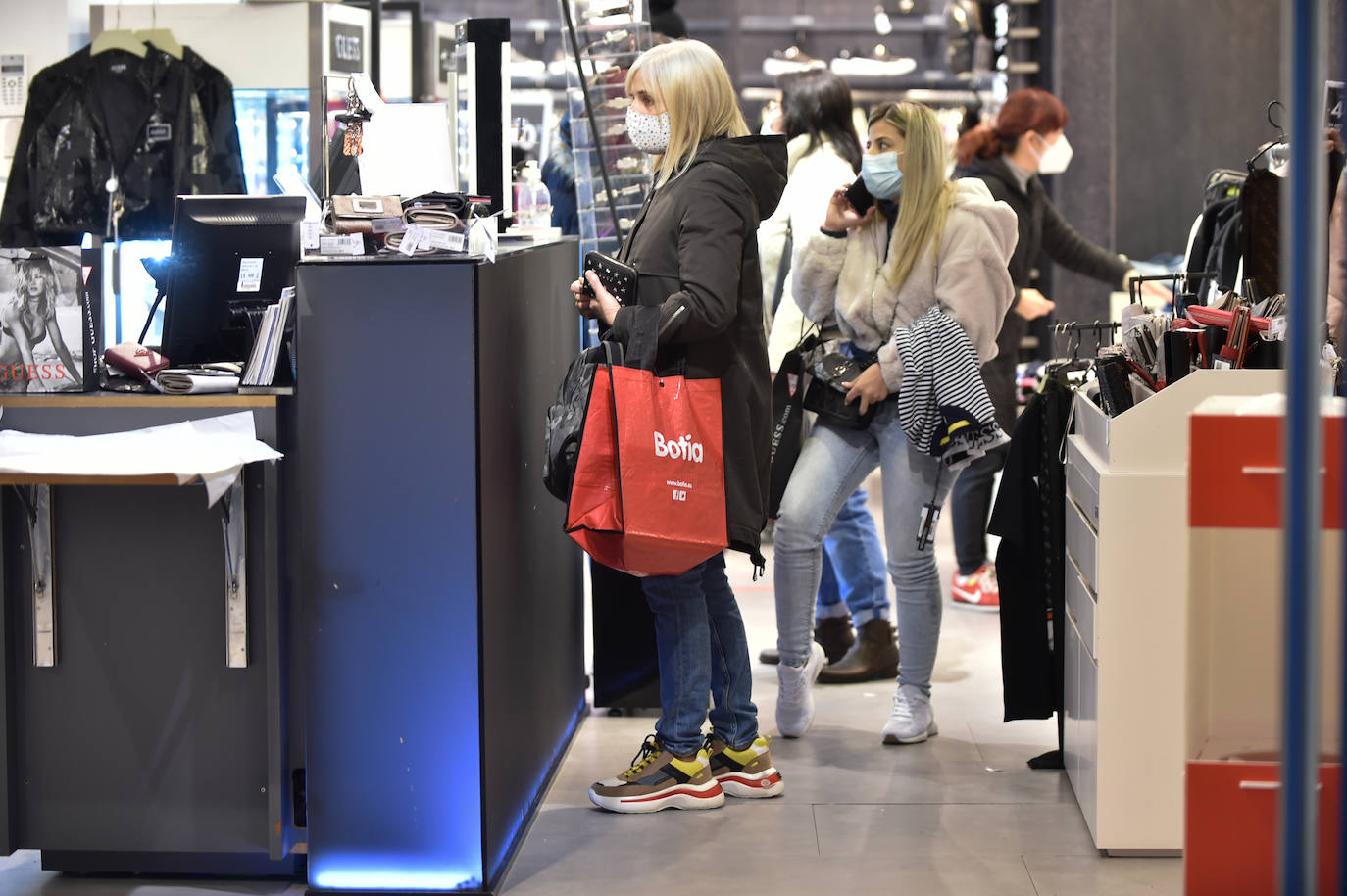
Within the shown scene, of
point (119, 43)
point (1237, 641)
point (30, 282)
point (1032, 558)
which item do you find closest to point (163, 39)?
point (119, 43)

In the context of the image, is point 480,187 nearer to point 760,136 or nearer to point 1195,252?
point 760,136

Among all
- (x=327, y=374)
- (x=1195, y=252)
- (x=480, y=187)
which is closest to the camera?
(x=327, y=374)

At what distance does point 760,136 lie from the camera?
Answer: 3.16 metres

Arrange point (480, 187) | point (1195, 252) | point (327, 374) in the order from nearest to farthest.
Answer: point (327, 374)
point (480, 187)
point (1195, 252)

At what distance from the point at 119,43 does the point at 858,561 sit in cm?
353

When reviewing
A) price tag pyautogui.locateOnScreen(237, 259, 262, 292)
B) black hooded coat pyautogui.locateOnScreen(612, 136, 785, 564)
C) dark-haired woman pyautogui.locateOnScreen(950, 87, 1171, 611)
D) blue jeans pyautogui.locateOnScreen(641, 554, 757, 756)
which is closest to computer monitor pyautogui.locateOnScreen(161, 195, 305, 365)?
price tag pyautogui.locateOnScreen(237, 259, 262, 292)

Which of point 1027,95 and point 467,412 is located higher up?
point 1027,95

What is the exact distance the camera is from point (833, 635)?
448 centimetres

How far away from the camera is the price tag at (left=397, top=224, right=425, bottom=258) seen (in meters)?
2.74

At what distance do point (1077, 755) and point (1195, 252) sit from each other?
1.65 meters

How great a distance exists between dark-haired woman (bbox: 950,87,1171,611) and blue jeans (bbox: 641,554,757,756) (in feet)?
5.87

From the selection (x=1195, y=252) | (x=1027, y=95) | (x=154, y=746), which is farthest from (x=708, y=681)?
(x=1027, y=95)

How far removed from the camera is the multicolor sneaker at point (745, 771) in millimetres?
3406

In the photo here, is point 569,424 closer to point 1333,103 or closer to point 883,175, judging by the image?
point 883,175
